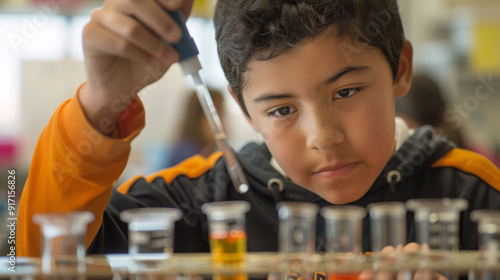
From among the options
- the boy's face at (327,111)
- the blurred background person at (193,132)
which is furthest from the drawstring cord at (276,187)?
the blurred background person at (193,132)

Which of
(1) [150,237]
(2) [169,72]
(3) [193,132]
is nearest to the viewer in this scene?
(1) [150,237]

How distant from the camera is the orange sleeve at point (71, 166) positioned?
2.12 feet

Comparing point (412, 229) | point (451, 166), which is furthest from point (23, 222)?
point (451, 166)

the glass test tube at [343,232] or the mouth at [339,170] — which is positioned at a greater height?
the mouth at [339,170]

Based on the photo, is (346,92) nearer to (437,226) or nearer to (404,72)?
(404,72)

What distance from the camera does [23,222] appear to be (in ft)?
2.27

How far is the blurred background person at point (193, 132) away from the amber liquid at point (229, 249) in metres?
1.94

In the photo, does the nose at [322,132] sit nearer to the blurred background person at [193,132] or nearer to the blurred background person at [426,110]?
the blurred background person at [426,110]

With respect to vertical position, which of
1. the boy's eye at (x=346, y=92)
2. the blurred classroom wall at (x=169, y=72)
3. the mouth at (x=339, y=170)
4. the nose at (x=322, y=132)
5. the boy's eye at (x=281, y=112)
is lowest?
the mouth at (x=339, y=170)

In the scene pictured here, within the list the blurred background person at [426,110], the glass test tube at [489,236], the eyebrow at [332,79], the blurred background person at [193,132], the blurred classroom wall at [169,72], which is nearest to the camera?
the glass test tube at [489,236]

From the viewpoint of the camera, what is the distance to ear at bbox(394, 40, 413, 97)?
933 millimetres

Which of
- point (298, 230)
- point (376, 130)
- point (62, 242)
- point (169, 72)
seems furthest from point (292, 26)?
point (169, 72)

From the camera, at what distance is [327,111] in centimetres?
76

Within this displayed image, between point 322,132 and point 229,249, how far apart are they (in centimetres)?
27
